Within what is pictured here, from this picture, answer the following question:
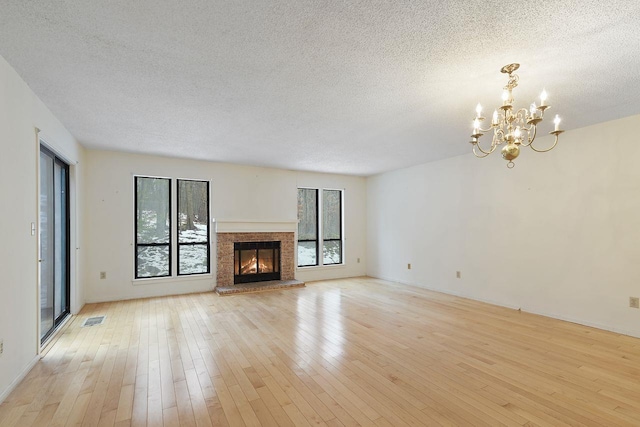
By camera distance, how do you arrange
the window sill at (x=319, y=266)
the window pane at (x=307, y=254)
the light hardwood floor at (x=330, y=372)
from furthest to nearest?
the window pane at (x=307, y=254) → the window sill at (x=319, y=266) → the light hardwood floor at (x=330, y=372)

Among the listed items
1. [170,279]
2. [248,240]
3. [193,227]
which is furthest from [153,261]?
[248,240]

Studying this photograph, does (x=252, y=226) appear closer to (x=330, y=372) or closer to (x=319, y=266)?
(x=319, y=266)

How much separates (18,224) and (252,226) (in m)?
3.92

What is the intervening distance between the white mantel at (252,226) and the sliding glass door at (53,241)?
234 centimetres

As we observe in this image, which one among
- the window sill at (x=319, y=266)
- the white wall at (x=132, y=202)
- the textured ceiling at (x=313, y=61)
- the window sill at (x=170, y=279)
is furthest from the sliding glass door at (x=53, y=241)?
the window sill at (x=319, y=266)

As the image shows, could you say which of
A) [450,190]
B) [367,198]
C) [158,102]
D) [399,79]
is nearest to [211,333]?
[158,102]

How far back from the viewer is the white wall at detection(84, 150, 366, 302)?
515 cm

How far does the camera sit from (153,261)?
18.3 feet

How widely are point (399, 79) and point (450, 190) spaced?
3600 millimetres

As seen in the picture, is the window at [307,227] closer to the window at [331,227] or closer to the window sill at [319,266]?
the window sill at [319,266]

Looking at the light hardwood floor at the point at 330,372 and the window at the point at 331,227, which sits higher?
the window at the point at 331,227

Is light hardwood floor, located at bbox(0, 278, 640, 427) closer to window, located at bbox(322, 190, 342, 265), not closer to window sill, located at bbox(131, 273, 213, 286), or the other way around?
window sill, located at bbox(131, 273, 213, 286)

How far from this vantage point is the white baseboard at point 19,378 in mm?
2267

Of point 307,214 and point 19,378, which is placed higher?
point 307,214
